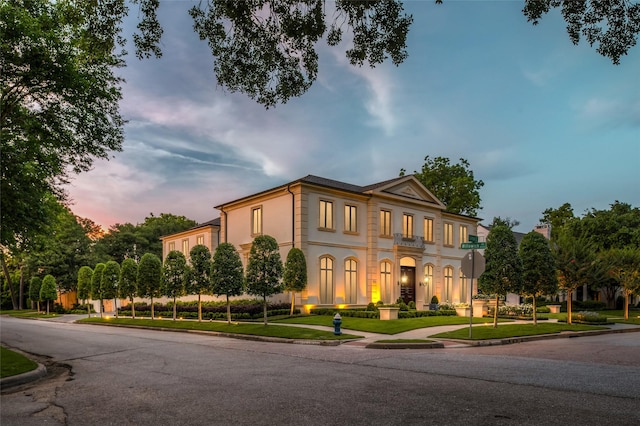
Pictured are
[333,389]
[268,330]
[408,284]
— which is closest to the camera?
[333,389]

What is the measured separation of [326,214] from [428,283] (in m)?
11.9

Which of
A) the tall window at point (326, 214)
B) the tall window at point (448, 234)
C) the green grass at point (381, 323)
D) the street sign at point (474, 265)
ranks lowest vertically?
the green grass at point (381, 323)

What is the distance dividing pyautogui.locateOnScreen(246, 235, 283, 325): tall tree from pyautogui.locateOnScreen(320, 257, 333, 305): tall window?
7.52 metres

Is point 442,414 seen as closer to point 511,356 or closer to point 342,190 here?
point 511,356

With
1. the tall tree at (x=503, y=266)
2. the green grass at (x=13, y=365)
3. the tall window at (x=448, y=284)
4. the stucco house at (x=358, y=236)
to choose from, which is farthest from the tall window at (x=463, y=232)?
the green grass at (x=13, y=365)

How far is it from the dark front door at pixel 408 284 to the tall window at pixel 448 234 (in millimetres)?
5771

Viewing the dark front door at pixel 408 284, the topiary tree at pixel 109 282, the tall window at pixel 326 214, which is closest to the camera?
the tall window at pixel 326 214

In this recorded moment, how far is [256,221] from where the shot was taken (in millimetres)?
37031

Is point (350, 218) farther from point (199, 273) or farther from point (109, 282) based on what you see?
point (109, 282)

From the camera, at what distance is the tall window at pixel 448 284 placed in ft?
137

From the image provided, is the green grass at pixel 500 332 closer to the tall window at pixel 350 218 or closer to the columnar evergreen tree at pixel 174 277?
the tall window at pixel 350 218

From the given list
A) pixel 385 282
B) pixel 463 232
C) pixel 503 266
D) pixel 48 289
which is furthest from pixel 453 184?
pixel 48 289

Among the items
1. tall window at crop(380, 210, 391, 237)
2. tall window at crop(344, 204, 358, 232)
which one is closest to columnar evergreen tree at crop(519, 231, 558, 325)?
tall window at crop(344, 204, 358, 232)

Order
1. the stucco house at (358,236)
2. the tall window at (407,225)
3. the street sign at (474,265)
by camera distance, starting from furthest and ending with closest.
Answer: the tall window at (407,225), the stucco house at (358,236), the street sign at (474,265)
